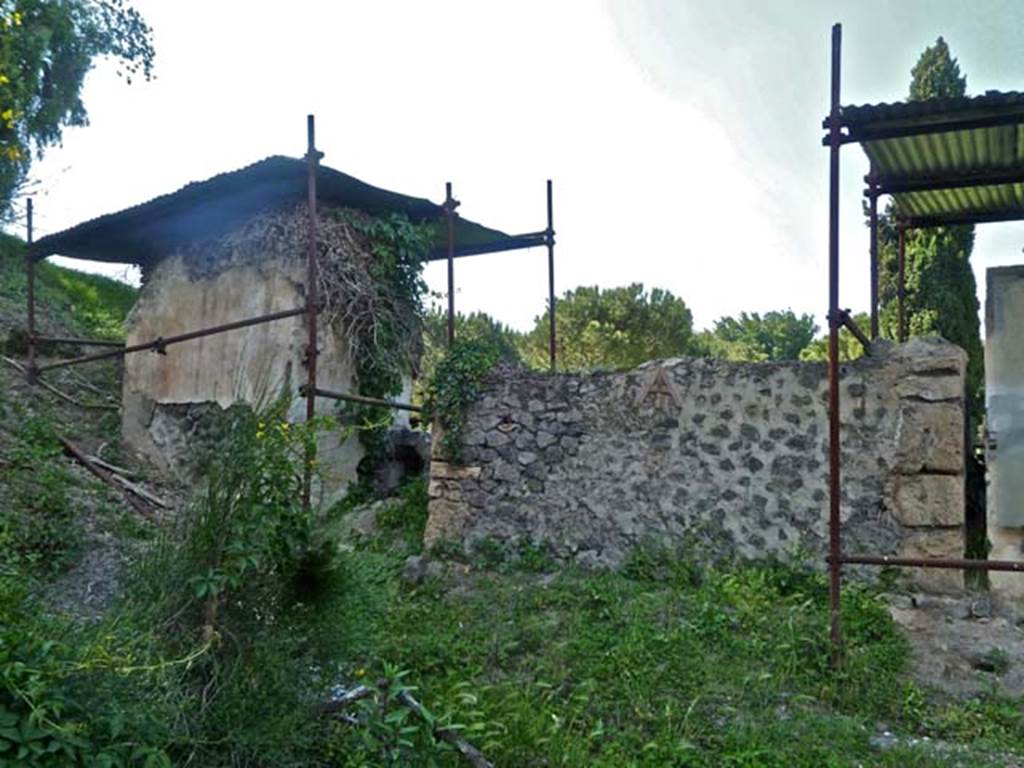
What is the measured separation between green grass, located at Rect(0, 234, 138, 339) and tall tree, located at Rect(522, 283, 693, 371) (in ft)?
32.6

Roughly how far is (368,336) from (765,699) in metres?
5.80

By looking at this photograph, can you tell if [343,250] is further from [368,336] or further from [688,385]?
[688,385]

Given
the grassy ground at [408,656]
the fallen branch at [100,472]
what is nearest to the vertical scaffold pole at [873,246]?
the grassy ground at [408,656]

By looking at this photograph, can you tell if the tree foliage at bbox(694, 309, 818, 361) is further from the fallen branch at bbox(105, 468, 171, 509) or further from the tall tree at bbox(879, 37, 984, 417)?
the fallen branch at bbox(105, 468, 171, 509)

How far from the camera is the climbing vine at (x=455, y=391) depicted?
318 inches

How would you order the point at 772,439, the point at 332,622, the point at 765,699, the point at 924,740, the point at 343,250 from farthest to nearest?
the point at 343,250, the point at 772,439, the point at 765,699, the point at 924,740, the point at 332,622

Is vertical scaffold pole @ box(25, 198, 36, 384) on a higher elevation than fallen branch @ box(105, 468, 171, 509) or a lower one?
higher

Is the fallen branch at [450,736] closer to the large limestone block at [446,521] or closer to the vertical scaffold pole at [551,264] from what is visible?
the large limestone block at [446,521]

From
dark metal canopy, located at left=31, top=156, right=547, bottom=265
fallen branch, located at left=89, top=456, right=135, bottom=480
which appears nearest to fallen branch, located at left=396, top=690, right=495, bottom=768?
dark metal canopy, located at left=31, top=156, right=547, bottom=265

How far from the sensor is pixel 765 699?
473 cm

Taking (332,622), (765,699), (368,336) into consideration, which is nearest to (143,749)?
(332,622)

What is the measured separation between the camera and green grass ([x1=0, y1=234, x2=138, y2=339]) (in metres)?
13.8

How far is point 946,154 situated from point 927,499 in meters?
2.66

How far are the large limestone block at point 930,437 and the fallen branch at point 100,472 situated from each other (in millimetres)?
6390
